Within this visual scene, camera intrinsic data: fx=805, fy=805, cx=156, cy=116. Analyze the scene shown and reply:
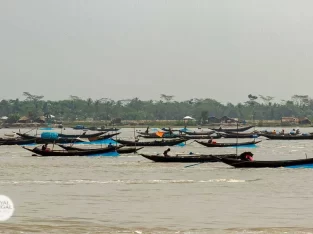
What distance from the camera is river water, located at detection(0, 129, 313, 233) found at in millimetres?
20031

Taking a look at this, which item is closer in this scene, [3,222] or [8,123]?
[3,222]

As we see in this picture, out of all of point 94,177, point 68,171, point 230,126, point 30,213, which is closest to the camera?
point 30,213

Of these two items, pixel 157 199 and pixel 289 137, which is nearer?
pixel 157 199

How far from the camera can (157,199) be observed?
25.8m

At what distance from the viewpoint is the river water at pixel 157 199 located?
65.7 ft

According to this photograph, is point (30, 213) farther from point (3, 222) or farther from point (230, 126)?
point (230, 126)

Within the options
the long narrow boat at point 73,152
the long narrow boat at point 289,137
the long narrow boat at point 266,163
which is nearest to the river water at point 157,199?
the long narrow boat at point 266,163

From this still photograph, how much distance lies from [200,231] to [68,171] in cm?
1958

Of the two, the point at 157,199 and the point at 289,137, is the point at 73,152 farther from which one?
the point at 289,137

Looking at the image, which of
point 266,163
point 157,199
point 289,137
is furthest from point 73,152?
point 289,137

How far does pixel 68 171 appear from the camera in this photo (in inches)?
1499

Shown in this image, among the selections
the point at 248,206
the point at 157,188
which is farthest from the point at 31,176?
the point at 248,206

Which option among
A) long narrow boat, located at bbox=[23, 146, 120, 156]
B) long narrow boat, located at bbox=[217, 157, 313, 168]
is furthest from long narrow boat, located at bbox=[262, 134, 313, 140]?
long narrow boat, located at bbox=[217, 157, 313, 168]

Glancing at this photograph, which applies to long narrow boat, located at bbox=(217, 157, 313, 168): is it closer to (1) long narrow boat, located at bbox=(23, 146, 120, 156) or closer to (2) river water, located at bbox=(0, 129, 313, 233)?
(2) river water, located at bbox=(0, 129, 313, 233)
